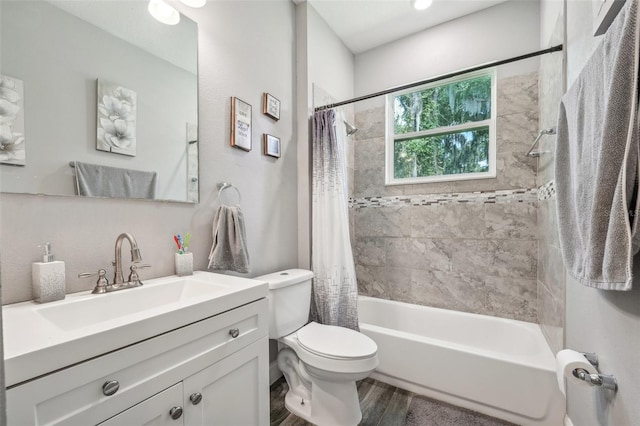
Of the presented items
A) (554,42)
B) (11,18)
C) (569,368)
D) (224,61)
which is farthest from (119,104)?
(554,42)

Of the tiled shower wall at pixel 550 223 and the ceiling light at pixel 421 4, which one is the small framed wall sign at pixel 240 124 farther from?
the tiled shower wall at pixel 550 223

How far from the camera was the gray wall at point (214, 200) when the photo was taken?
3.11 feet

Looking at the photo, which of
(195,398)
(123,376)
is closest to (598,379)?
(195,398)

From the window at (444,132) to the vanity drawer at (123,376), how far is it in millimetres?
2030

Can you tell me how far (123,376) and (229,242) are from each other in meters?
0.81

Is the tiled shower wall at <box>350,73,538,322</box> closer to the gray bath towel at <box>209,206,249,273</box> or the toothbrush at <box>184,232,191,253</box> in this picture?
the gray bath towel at <box>209,206,249,273</box>

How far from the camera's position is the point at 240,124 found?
66.5 inches

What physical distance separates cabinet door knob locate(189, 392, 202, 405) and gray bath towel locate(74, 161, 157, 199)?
0.83 m

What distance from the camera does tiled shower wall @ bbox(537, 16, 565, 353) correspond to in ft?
4.78

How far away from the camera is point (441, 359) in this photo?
1.67 metres

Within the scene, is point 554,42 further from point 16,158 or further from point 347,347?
point 16,158

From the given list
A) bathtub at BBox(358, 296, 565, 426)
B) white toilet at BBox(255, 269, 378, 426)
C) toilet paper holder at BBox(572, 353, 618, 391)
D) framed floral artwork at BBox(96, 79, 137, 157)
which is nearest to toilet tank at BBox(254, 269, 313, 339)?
white toilet at BBox(255, 269, 378, 426)

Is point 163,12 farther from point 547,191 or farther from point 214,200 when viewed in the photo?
point 547,191

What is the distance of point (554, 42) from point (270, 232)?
2075 mm
